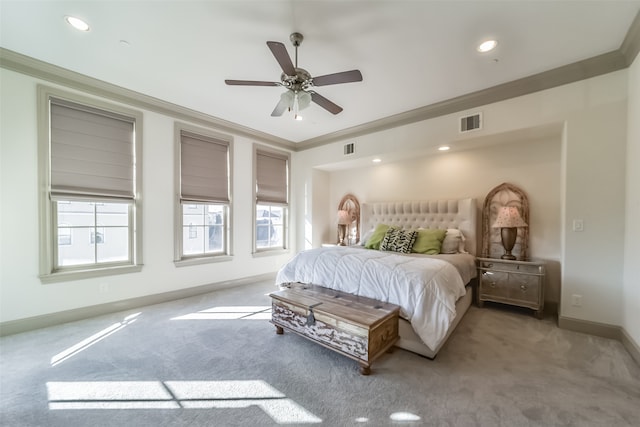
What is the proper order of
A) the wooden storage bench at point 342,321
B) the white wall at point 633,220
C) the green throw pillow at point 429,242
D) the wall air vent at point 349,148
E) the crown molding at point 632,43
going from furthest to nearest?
the wall air vent at point 349,148 → the green throw pillow at point 429,242 → the white wall at point 633,220 → the crown molding at point 632,43 → the wooden storage bench at point 342,321

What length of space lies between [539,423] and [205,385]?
2.25m

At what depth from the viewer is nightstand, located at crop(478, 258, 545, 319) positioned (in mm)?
3098

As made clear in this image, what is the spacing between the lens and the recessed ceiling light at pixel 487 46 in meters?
2.37

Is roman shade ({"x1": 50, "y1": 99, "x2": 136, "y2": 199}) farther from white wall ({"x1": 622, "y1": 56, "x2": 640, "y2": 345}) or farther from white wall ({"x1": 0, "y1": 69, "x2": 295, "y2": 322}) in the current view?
white wall ({"x1": 622, "y1": 56, "x2": 640, "y2": 345})

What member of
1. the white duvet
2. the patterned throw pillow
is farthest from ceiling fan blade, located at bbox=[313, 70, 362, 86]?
the patterned throw pillow

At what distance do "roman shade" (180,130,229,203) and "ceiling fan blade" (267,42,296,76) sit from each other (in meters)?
2.62

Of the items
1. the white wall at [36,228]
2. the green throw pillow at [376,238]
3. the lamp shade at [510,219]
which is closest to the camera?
the white wall at [36,228]

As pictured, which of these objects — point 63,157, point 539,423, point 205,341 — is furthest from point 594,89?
point 63,157

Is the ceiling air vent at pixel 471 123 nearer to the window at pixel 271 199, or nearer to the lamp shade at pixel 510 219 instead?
the lamp shade at pixel 510 219

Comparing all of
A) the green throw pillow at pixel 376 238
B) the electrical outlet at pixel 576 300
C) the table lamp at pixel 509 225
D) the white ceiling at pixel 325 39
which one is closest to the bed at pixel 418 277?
the table lamp at pixel 509 225

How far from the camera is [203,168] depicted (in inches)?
168

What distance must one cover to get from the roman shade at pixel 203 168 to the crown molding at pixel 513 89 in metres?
2.50

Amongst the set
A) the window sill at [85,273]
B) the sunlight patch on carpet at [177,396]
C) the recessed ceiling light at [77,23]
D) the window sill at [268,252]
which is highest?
the recessed ceiling light at [77,23]

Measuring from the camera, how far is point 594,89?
2.68 m
